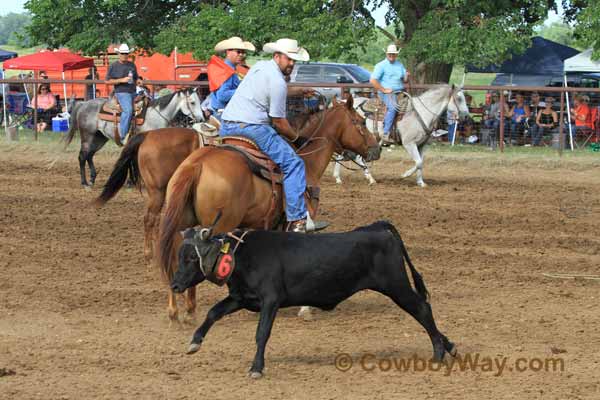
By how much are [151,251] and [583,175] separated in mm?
10502

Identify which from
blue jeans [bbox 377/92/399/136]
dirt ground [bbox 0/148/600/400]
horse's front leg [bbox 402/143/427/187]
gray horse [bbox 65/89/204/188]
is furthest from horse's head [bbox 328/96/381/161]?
blue jeans [bbox 377/92/399/136]

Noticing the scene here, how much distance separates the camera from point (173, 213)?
7.27 m

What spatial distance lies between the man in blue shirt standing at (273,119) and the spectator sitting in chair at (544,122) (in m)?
13.5

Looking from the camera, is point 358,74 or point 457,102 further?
point 358,74

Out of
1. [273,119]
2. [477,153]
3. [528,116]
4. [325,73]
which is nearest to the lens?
[273,119]

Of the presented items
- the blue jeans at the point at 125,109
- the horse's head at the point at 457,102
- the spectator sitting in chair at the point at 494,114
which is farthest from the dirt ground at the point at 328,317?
the spectator sitting in chair at the point at 494,114

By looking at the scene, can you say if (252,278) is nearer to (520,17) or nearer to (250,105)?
(250,105)

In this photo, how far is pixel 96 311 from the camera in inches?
327

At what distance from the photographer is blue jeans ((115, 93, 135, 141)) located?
52.2 feet

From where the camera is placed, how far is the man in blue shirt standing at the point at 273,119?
797 centimetres

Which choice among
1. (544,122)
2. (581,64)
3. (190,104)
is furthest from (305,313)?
(581,64)

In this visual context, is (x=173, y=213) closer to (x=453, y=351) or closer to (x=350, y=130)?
(x=453, y=351)

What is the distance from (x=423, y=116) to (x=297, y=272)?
10886 mm

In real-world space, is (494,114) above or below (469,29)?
below
